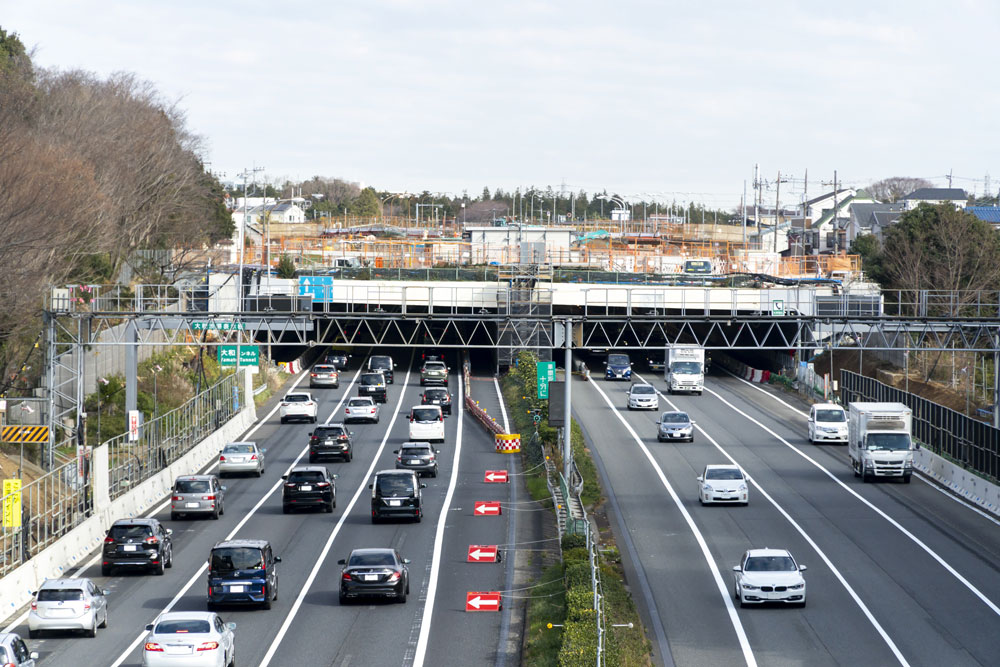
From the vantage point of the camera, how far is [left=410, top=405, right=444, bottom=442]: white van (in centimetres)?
6275

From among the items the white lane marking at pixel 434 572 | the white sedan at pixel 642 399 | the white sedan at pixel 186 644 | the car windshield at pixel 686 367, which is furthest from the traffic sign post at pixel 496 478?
the car windshield at pixel 686 367

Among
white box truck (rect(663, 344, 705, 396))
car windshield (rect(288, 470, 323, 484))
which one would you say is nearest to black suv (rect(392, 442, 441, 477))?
car windshield (rect(288, 470, 323, 484))

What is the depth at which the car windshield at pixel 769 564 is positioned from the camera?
3172 cm

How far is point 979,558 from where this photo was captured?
37031mm

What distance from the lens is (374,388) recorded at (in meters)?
77.9

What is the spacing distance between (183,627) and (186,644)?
40 centimetres

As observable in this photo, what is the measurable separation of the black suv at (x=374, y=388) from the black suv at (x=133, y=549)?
42184mm

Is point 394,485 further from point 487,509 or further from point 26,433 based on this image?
point 26,433

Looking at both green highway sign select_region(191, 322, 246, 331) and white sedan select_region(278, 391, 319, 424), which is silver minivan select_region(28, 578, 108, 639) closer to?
green highway sign select_region(191, 322, 246, 331)

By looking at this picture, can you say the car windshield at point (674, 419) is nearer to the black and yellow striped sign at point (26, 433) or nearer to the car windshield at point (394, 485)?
the car windshield at point (394, 485)

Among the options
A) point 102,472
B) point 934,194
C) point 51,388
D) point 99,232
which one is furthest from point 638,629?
point 934,194

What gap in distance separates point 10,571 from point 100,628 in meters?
4.00

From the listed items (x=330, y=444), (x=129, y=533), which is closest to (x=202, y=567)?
(x=129, y=533)

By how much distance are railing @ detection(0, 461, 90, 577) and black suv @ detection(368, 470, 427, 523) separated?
9.28 metres
